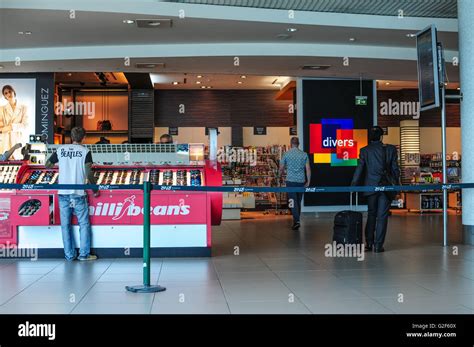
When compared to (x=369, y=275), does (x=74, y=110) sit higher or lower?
higher

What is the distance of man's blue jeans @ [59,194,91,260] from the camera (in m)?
6.78

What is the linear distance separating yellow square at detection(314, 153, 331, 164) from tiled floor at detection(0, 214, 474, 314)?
550cm

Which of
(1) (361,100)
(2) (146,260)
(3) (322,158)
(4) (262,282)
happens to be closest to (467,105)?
(4) (262,282)

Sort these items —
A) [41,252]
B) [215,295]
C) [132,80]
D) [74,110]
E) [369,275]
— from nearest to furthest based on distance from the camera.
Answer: [215,295] < [369,275] < [41,252] < [132,80] < [74,110]

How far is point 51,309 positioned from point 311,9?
6616 millimetres

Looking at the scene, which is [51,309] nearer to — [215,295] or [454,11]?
[215,295]

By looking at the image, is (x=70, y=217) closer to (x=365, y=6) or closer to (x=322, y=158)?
(x=365, y=6)

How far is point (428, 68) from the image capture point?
8102mm

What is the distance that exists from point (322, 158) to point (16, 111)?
7046mm

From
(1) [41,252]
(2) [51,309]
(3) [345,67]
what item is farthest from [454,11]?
(2) [51,309]

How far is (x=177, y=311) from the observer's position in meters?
4.27

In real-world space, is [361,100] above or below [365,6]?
below

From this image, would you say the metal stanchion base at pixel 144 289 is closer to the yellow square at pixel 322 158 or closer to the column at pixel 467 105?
the column at pixel 467 105
